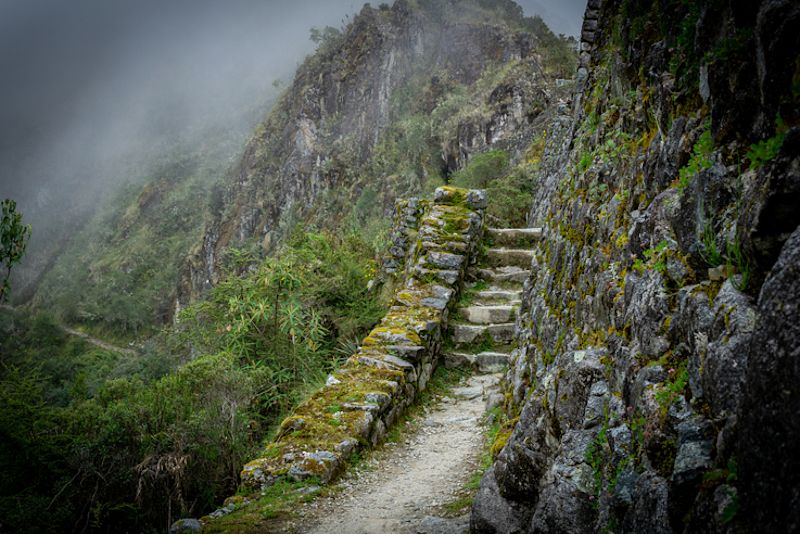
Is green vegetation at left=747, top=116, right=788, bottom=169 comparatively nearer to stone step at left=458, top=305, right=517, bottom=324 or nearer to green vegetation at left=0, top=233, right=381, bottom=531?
green vegetation at left=0, top=233, right=381, bottom=531

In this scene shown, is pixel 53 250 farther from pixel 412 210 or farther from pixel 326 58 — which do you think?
pixel 412 210

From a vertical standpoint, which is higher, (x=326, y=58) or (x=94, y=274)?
(x=326, y=58)

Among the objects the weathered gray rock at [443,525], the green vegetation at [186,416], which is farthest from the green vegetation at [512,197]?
the weathered gray rock at [443,525]

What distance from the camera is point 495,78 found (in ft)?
110

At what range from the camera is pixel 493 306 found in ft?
25.3

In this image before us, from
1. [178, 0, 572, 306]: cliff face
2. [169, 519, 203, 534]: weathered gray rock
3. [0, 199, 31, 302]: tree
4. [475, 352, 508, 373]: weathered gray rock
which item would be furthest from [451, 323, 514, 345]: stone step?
[178, 0, 572, 306]: cliff face

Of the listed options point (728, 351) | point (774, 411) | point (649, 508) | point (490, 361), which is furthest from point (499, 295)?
point (774, 411)

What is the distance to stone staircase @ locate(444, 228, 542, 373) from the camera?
7.07 metres

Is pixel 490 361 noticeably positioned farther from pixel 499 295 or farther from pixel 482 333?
pixel 499 295

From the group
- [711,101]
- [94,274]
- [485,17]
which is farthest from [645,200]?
[94,274]

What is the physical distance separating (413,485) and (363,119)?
4576cm

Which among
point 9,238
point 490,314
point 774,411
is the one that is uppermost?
point 9,238

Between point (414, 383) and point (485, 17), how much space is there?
46.0 meters

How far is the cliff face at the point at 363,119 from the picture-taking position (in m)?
36.5
